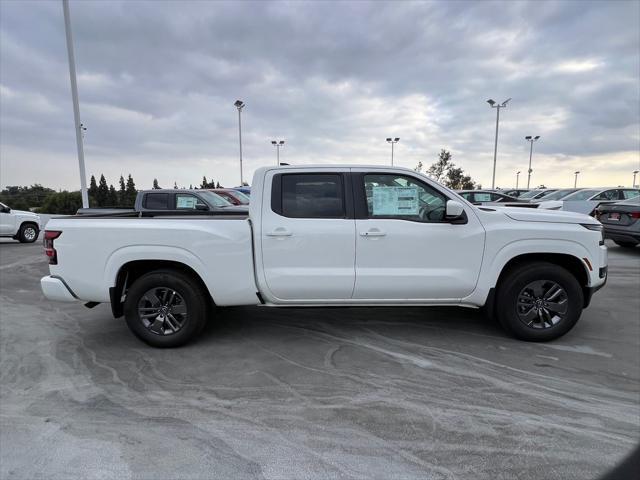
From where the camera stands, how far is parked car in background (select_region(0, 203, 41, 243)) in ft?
43.9

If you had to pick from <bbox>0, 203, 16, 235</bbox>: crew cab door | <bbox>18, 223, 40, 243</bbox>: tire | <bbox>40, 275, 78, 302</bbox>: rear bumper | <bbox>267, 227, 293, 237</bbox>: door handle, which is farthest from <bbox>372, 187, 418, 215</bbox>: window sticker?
<bbox>18, 223, 40, 243</bbox>: tire

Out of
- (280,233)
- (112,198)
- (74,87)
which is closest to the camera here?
(280,233)

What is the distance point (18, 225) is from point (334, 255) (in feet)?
47.4

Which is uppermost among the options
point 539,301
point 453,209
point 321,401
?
point 453,209

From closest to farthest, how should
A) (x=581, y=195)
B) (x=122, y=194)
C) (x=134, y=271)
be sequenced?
(x=134, y=271) < (x=581, y=195) < (x=122, y=194)

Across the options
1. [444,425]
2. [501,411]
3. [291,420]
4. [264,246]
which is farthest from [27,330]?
[501,411]

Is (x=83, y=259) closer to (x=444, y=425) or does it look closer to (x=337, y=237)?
(x=337, y=237)

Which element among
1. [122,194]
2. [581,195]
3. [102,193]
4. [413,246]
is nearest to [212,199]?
[413,246]

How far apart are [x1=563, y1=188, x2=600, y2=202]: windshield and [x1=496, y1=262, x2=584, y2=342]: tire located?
13866 mm

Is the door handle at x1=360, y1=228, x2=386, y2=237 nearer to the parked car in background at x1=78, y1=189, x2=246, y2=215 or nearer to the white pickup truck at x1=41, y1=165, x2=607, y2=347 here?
the white pickup truck at x1=41, y1=165, x2=607, y2=347

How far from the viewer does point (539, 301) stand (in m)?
4.15

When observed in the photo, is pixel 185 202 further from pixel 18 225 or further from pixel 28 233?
→ pixel 28 233

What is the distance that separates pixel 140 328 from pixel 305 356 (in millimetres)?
1755

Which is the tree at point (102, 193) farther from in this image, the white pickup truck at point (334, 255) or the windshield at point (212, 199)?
the white pickup truck at point (334, 255)
